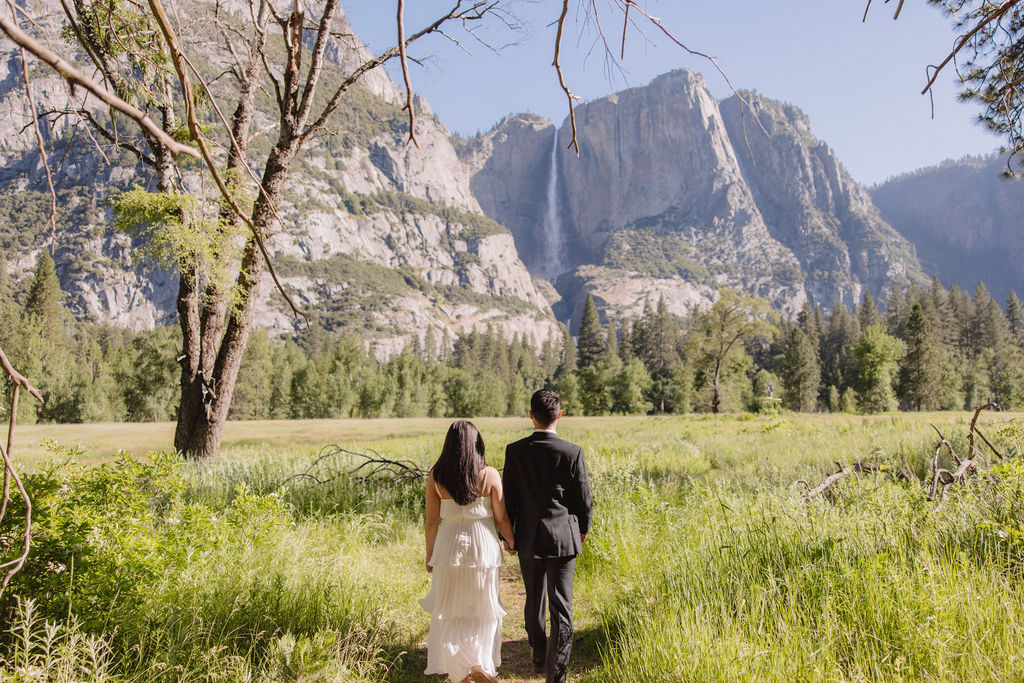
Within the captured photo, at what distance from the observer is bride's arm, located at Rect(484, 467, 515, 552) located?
3891 millimetres

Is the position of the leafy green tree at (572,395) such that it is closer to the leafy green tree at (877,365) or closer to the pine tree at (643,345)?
the pine tree at (643,345)

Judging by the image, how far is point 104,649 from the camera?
306 cm

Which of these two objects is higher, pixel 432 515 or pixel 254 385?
pixel 254 385

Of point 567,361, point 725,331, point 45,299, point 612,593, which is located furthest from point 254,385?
point 612,593

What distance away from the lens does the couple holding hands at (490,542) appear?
3.71 metres

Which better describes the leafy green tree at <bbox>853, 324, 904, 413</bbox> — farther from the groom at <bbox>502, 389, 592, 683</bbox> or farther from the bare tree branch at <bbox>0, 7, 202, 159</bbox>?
the bare tree branch at <bbox>0, 7, 202, 159</bbox>

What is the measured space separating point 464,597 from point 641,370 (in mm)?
68473

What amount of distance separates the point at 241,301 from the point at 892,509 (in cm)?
983

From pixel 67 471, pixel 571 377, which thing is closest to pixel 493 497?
pixel 67 471

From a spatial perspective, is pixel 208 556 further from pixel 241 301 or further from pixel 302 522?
pixel 241 301

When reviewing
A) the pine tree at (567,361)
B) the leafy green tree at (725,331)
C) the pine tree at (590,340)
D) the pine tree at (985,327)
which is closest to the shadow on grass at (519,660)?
the leafy green tree at (725,331)

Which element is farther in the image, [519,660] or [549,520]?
[519,660]

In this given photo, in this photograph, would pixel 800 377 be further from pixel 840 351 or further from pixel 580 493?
pixel 580 493

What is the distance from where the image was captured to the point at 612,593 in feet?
16.2
